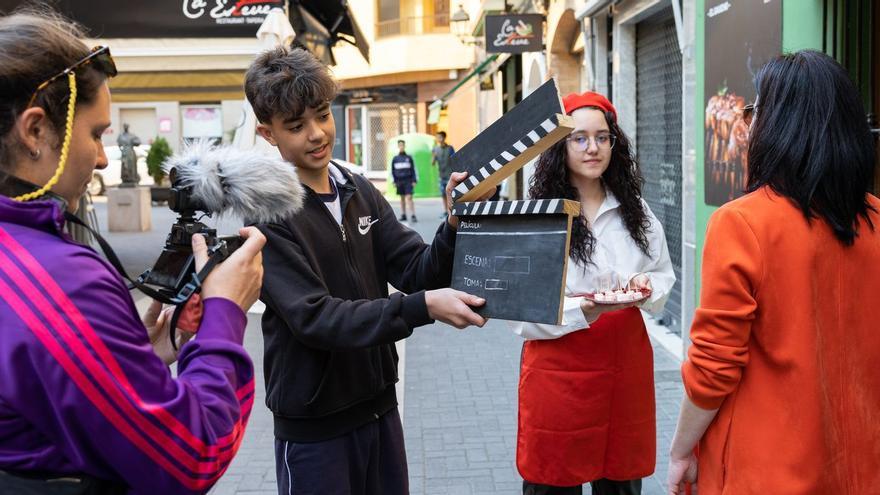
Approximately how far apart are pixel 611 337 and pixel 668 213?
6113mm

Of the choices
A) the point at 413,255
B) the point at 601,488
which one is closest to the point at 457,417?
the point at 601,488

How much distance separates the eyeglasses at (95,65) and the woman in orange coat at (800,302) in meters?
1.47

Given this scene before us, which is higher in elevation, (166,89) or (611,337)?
(166,89)

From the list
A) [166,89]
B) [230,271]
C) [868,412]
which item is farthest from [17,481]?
[166,89]

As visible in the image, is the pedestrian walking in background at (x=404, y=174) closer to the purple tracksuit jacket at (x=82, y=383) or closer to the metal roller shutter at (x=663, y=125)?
the metal roller shutter at (x=663, y=125)

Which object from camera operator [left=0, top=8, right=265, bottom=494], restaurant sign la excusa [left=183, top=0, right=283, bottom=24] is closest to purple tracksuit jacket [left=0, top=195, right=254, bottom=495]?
camera operator [left=0, top=8, right=265, bottom=494]

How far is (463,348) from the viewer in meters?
8.45

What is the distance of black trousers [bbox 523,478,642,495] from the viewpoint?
3.42m

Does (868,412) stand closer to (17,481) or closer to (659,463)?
(17,481)

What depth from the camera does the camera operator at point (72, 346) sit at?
4.58ft

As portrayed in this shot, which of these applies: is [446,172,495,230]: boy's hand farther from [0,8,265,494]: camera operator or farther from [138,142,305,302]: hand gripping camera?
[0,8,265,494]: camera operator

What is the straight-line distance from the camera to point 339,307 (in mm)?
2596

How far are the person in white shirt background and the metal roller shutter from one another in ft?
16.7

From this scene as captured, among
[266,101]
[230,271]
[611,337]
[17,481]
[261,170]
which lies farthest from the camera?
[611,337]
